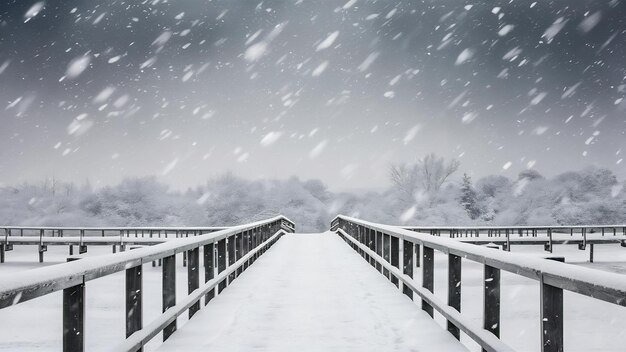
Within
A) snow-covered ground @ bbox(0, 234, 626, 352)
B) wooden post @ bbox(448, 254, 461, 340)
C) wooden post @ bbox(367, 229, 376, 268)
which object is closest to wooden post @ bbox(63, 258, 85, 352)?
snow-covered ground @ bbox(0, 234, 626, 352)

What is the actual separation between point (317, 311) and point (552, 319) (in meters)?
4.16

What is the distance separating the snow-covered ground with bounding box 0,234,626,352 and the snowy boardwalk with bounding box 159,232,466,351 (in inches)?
0.5

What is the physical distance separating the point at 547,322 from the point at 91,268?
283cm

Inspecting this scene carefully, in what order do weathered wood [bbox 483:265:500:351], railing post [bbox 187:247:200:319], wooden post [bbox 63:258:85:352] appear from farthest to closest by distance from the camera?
1. railing post [bbox 187:247:200:319]
2. weathered wood [bbox 483:265:500:351]
3. wooden post [bbox 63:258:85:352]

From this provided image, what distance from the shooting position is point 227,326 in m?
5.96

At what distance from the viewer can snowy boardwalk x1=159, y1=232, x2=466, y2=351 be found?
520 cm

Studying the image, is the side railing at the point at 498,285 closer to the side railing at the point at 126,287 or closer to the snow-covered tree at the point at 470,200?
the side railing at the point at 126,287

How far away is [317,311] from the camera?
22.5 feet

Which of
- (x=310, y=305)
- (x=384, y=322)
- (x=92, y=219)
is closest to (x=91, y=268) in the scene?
(x=384, y=322)

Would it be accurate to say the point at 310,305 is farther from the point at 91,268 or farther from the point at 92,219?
the point at 92,219

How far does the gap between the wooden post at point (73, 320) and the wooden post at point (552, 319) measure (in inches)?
108

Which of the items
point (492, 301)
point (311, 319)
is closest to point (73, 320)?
point (492, 301)

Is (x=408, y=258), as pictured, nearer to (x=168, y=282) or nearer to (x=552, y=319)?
(x=168, y=282)

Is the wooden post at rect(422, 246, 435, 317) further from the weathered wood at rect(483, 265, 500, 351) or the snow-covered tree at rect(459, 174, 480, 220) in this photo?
the snow-covered tree at rect(459, 174, 480, 220)
